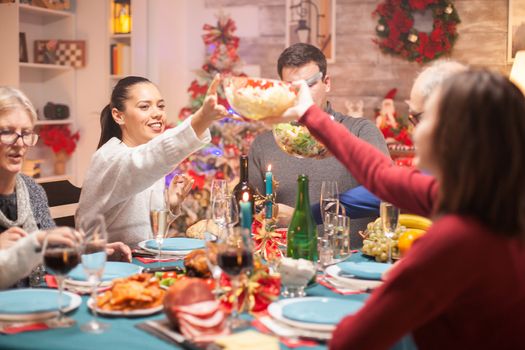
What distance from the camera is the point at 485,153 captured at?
1.23 meters

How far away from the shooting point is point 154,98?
3.07 meters

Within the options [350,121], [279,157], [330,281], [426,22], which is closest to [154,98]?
[279,157]

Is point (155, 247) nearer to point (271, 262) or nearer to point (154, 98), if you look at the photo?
point (271, 262)

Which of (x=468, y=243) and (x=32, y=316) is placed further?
(x=32, y=316)

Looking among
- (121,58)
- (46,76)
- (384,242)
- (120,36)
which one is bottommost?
(384,242)

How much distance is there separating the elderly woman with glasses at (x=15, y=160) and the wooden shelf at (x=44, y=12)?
349cm

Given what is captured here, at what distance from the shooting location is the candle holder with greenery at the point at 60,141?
5938 millimetres

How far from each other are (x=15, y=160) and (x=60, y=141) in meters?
3.93

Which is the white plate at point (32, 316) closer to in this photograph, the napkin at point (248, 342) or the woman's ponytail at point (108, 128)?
the napkin at point (248, 342)

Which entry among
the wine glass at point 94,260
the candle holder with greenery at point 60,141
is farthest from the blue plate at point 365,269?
the candle holder with greenery at point 60,141

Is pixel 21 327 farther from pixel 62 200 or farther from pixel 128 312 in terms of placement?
pixel 62 200

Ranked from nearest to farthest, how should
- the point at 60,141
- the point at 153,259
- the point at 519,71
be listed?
the point at 153,259 → the point at 519,71 → the point at 60,141

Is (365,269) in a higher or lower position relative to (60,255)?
lower

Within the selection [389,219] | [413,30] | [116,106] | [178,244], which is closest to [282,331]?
[389,219]
